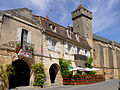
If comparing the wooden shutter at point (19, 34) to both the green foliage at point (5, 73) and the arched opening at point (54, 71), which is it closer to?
the green foliage at point (5, 73)

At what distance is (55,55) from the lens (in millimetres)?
13836

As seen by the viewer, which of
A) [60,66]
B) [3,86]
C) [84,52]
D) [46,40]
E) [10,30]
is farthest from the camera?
[84,52]

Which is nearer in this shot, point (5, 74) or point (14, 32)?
point (5, 74)

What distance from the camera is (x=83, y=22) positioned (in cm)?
2328

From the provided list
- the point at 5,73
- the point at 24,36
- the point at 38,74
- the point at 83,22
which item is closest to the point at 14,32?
the point at 24,36

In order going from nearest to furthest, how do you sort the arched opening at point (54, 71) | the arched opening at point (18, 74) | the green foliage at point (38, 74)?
the green foliage at point (38, 74) → the arched opening at point (18, 74) → the arched opening at point (54, 71)

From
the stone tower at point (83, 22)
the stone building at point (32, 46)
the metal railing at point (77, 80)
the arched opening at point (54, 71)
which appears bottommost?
the metal railing at point (77, 80)

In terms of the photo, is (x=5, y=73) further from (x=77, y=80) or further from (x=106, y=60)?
(x=106, y=60)

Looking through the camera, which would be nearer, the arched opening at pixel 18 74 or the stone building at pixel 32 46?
the stone building at pixel 32 46

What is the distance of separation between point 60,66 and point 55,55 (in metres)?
1.53

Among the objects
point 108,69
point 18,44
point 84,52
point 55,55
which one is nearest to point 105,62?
point 108,69

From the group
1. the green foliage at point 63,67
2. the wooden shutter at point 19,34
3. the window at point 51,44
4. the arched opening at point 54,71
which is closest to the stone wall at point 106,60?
the green foliage at point 63,67

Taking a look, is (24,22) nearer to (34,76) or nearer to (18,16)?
(18,16)

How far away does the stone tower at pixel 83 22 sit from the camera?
2308cm
